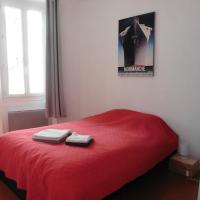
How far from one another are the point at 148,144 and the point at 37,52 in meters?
2.47

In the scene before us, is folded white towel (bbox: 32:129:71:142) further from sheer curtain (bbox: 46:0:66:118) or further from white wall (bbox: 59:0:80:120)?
white wall (bbox: 59:0:80:120)

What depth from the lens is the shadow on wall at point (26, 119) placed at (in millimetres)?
3326

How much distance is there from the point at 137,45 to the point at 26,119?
2107mm

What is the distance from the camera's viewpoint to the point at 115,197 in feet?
5.90

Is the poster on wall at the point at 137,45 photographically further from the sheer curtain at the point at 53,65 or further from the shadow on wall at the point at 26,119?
the shadow on wall at the point at 26,119

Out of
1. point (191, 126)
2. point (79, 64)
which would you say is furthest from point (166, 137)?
point (79, 64)

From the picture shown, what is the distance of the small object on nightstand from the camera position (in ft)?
7.86

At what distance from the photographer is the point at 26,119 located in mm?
3453

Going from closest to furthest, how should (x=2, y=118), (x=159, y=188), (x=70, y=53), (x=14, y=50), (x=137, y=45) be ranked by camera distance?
(x=159, y=188), (x=137, y=45), (x=2, y=118), (x=14, y=50), (x=70, y=53)

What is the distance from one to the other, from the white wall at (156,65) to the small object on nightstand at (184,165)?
0.17 meters

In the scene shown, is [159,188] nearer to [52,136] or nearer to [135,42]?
[52,136]

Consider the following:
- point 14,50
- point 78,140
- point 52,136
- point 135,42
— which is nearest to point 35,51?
point 14,50

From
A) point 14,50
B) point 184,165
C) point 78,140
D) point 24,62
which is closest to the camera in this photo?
point 78,140

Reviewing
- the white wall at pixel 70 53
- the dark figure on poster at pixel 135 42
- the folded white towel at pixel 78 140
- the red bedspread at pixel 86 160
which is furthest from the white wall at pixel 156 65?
the folded white towel at pixel 78 140
